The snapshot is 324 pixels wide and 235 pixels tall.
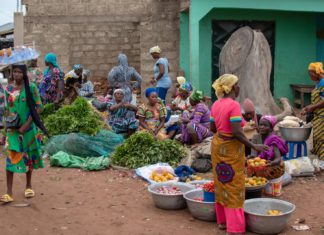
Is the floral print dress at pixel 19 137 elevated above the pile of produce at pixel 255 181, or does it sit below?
above

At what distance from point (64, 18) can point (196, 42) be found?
4341 mm

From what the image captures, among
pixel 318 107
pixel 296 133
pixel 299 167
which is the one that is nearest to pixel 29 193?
pixel 299 167

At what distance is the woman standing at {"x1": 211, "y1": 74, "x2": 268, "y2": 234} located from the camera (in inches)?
187

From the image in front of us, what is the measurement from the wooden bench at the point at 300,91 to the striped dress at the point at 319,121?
18.9 ft

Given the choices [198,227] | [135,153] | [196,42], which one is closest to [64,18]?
[196,42]

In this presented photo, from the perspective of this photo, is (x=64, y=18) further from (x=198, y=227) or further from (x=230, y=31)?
(x=198, y=227)

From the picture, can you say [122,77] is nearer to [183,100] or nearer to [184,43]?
[183,100]

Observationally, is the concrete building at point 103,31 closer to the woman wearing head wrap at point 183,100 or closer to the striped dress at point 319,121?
the woman wearing head wrap at point 183,100

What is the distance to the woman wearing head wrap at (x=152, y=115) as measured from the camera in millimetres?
8539

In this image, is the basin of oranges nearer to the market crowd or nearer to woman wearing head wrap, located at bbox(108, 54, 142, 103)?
the market crowd

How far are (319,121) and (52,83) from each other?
4925 millimetres

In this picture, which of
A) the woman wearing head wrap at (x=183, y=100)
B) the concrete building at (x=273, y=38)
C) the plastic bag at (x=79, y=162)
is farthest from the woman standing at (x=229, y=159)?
the concrete building at (x=273, y=38)

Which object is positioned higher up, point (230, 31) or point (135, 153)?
point (230, 31)

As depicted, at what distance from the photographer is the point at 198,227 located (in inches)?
204
